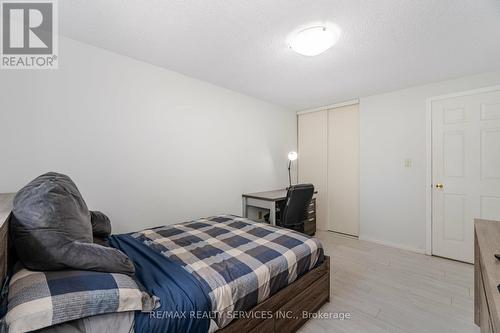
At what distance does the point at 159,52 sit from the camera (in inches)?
84.3

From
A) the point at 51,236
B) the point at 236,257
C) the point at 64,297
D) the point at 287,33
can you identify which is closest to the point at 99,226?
the point at 51,236

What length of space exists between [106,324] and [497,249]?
190cm

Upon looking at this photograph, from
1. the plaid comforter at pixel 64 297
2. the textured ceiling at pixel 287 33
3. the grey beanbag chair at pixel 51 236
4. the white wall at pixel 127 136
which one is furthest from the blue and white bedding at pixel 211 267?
the textured ceiling at pixel 287 33

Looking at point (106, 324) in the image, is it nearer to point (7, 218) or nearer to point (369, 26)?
point (7, 218)

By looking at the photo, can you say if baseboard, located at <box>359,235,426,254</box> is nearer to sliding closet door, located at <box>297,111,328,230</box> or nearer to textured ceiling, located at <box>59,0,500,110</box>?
sliding closet door, located at <box>297,111,328,230</box>

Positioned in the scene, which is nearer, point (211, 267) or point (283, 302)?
point (211, 267)

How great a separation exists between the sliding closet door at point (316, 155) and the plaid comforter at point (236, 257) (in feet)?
7.34

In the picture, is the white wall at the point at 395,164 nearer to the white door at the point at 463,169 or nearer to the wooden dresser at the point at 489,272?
the white door at the point at 463,169

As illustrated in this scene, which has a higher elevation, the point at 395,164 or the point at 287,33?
the point at 287,33

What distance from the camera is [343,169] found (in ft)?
12.5

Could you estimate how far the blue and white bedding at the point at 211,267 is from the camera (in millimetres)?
1076

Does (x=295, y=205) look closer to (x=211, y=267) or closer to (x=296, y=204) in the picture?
(x=296, y=204)

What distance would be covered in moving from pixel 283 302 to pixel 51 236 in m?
1.37

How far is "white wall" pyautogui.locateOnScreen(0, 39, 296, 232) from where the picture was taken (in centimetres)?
175
